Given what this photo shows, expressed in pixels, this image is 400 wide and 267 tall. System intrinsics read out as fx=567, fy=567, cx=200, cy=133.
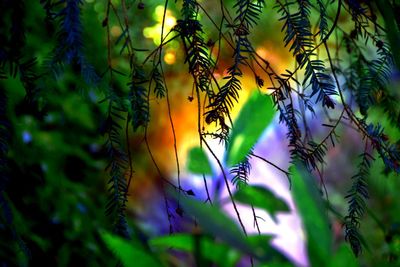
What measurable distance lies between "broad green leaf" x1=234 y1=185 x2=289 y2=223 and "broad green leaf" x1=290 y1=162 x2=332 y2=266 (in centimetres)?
8

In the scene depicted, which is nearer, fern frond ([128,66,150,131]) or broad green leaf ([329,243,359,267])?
broad green leaf ([329,243,359,267])

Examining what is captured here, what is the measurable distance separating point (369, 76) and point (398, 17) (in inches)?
4.4

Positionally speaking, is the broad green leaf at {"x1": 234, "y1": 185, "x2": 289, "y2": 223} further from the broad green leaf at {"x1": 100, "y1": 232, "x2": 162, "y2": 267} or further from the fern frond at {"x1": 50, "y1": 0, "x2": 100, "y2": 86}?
the fern frond at {"x1": 50, "y1": 0, "x2": 100, "y2": 86}

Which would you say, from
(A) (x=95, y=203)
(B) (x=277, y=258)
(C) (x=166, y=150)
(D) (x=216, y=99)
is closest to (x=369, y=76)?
(D) (x=216, y=99)

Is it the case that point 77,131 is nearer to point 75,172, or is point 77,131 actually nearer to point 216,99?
point 75,172

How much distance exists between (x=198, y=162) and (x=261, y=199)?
0.12 m

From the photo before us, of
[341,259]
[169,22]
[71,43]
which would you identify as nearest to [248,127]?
[341,259]

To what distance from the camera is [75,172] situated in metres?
2.42

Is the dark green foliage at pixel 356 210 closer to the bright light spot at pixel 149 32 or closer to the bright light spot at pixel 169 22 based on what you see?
the bright light spot at pixel 169 22

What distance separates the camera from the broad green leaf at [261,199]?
0.53 m

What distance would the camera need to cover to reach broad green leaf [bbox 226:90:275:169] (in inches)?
20.4

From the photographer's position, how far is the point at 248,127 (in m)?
0.53

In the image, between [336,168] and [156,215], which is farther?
[336,168]

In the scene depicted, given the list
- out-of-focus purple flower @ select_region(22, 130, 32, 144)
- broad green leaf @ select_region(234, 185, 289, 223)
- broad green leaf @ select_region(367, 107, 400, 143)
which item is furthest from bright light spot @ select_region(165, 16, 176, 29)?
broad green leaf @ select_region(234, 185, 289, 223)
